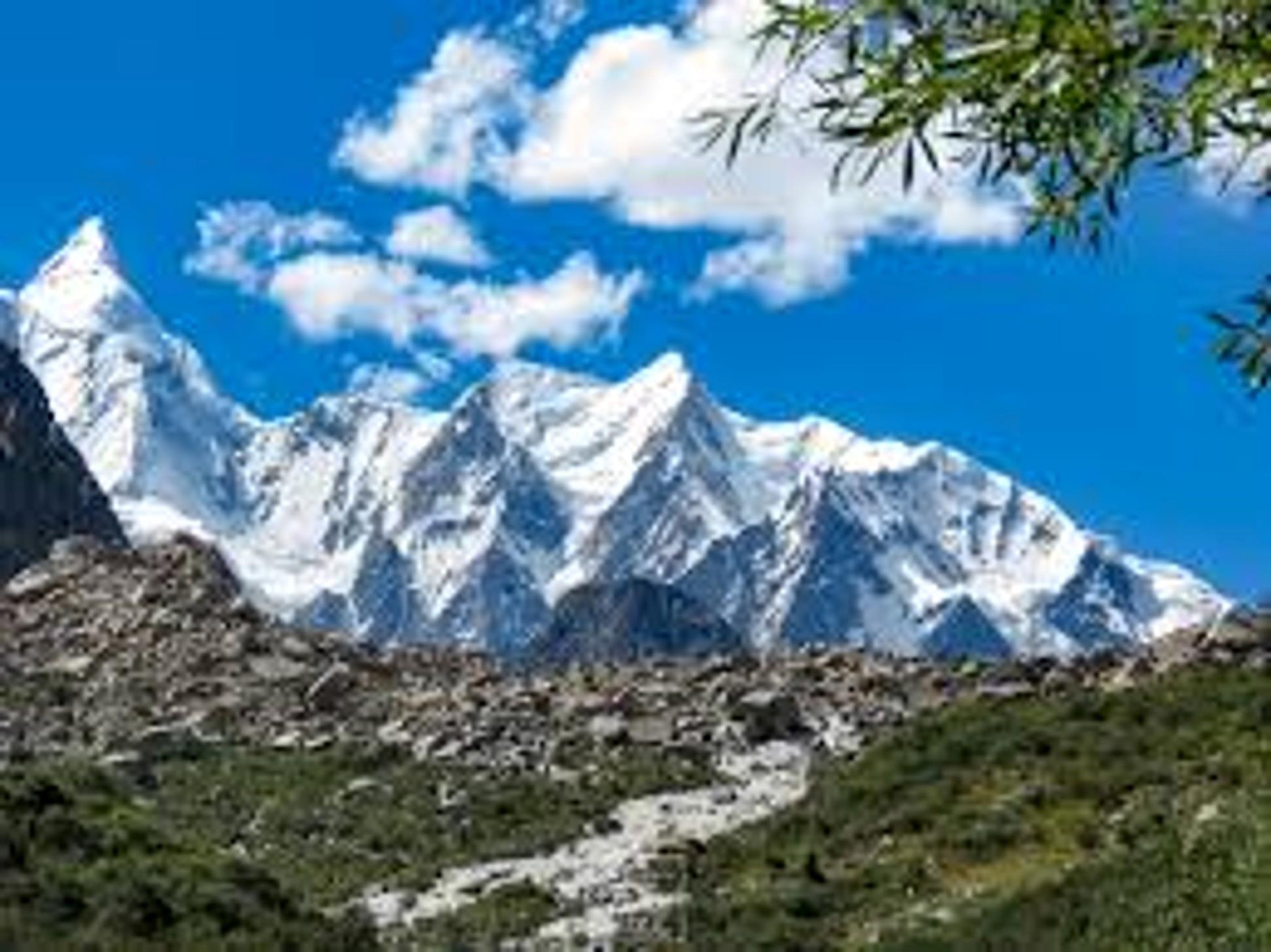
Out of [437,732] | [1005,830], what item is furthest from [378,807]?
[1005,830]

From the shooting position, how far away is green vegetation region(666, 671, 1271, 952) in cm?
8075

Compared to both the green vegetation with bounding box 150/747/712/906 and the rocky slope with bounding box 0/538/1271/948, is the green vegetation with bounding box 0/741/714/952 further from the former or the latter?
the rocky slope with bounding box 0/538/1271/948

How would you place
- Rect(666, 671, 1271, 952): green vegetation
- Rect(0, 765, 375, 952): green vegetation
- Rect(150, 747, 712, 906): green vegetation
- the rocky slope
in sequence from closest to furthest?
Rect(0, 765, 375, 952): green vegetation < Rect(666, 671, 1271, 952): green vegetation < the rocky slope < Rect(150, 747, 712, 906): green vegetation

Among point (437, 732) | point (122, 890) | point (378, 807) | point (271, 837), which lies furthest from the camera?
point (437, 732)

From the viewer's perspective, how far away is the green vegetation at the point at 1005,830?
80.8 metres

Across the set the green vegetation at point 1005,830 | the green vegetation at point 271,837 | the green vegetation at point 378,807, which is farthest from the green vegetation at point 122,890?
the green vegetation at point 378,807

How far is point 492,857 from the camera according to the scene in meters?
110

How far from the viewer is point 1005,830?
100m

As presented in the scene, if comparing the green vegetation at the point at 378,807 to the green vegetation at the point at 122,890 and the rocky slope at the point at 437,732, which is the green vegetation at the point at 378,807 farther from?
the green vegetation at the point at 122,890

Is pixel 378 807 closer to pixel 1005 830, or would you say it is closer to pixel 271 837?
pixel 271 837

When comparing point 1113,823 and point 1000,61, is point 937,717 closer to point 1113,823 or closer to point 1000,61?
point 1113,823

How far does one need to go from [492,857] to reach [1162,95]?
330 feet

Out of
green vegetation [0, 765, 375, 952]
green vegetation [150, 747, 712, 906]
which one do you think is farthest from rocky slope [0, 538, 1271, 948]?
green vegetation [0, 765, 375, 952]

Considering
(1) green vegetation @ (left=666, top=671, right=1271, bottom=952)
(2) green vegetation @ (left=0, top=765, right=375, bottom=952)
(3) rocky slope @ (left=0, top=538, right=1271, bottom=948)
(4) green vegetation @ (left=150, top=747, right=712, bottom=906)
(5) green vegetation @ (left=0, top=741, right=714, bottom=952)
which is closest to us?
(2) green vegetation @ (left=0, top=765, right=375, bottom=952)
